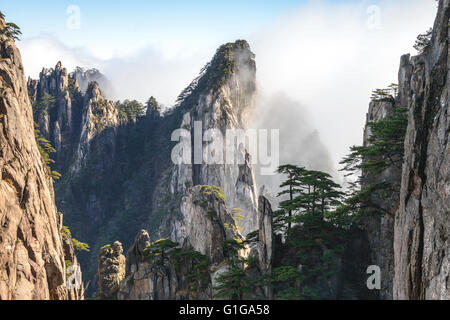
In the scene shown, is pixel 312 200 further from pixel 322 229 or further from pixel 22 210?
pixel 22 210

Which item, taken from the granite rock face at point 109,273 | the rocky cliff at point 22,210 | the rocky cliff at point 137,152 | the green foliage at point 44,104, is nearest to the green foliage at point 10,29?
the rocky cliff at point 22,210

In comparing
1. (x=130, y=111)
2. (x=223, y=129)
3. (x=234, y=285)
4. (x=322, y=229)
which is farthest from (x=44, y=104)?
(x=322, y=229)

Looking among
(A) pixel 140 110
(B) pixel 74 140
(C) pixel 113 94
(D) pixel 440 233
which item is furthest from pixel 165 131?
(D) pixel 440 233

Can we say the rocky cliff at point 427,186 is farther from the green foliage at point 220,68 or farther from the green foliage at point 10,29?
the green foliage at point 220,68

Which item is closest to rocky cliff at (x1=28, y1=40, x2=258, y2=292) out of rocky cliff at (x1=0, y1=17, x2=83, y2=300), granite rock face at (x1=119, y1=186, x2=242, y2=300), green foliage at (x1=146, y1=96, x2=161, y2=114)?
green foliage at (x1=146, y1=96, x2=161, y2=114)

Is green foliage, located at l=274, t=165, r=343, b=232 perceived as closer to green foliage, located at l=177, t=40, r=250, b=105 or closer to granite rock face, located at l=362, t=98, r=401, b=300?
granite rock face, located at l=362, t=98, r=401, b=300
